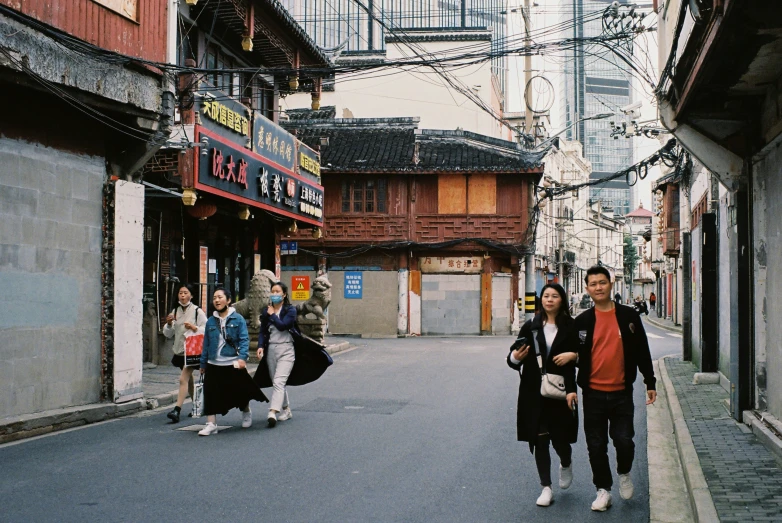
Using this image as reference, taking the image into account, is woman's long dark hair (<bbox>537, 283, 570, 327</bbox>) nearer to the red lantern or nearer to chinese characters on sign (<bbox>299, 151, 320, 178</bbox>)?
the red lantern

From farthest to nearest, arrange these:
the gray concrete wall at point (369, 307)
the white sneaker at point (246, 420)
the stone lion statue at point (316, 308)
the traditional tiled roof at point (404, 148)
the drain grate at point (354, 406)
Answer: the gray concrete wall at point (369, 307) → the traditional tiled roof at point (404, 148) → the stone lion statue at point (316, 308) → the drain grate at point (354, 406) → the white sneaker at point (246, 420)

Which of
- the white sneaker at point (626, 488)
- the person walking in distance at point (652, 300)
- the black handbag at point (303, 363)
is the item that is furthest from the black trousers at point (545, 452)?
the person walking in distance at point (652, 300)

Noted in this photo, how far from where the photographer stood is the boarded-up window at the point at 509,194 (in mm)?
33562

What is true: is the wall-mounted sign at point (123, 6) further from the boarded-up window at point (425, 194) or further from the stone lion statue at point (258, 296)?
the boarded-up window at point (425, 194)

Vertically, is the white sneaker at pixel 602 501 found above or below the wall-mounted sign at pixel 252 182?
below

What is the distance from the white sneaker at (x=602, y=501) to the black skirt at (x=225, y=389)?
4.82 metres

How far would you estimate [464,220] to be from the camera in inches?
Result: 1324

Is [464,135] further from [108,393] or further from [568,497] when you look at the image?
[568,497]

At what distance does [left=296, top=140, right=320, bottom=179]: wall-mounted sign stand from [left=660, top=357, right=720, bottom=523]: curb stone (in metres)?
14.3

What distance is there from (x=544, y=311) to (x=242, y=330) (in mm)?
4452

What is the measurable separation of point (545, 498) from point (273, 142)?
15.5m

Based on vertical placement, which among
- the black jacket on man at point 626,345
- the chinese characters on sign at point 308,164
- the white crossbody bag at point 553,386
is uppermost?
the chinese characters on sign at point 308,164

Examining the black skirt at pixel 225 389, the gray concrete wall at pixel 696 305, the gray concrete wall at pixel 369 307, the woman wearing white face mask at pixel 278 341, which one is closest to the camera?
the black skirt at pixel 225 389

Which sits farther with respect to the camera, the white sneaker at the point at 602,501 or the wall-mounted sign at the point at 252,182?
the wall-mounted sign at the point at 252,182
